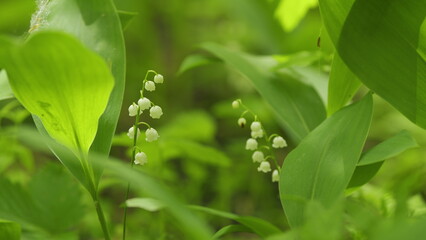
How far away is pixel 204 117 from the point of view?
1579 millimetres

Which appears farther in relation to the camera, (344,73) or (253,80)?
(253,80)

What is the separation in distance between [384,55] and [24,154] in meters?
0.87

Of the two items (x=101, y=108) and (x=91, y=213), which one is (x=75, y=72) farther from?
(x=91, y=213)

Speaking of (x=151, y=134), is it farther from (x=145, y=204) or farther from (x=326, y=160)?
(x=326, y=160)

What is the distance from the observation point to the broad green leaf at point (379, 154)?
71 centimetres

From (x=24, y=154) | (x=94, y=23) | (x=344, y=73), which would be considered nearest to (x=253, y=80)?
(x=344, y=73)

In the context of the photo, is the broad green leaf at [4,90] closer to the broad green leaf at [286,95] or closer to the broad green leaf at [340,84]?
the broad green leaf at [286,95]

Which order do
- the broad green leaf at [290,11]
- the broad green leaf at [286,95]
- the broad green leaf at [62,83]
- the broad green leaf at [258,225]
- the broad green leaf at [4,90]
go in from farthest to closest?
the broad green leaf at [290,11] < the broad green leaf at [286,95] < the broad green leaf at [4,90] < the broad green leaf at [258,225] < the broad green leaf at [62,83]

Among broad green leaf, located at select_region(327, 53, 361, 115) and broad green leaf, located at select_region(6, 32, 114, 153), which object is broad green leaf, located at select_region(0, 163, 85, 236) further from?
broad green leaf, located at select_region(327, 53, 361, 115)

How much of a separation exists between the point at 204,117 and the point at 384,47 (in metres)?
0.88

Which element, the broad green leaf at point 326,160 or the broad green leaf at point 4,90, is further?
the broad green leaf at point 4,90

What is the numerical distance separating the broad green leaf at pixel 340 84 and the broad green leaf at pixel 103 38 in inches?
12.7

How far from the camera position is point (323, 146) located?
719 millimetres

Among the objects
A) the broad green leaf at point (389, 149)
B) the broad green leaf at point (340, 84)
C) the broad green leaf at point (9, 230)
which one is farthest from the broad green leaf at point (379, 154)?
the broad green leaf at point (9, 230)
